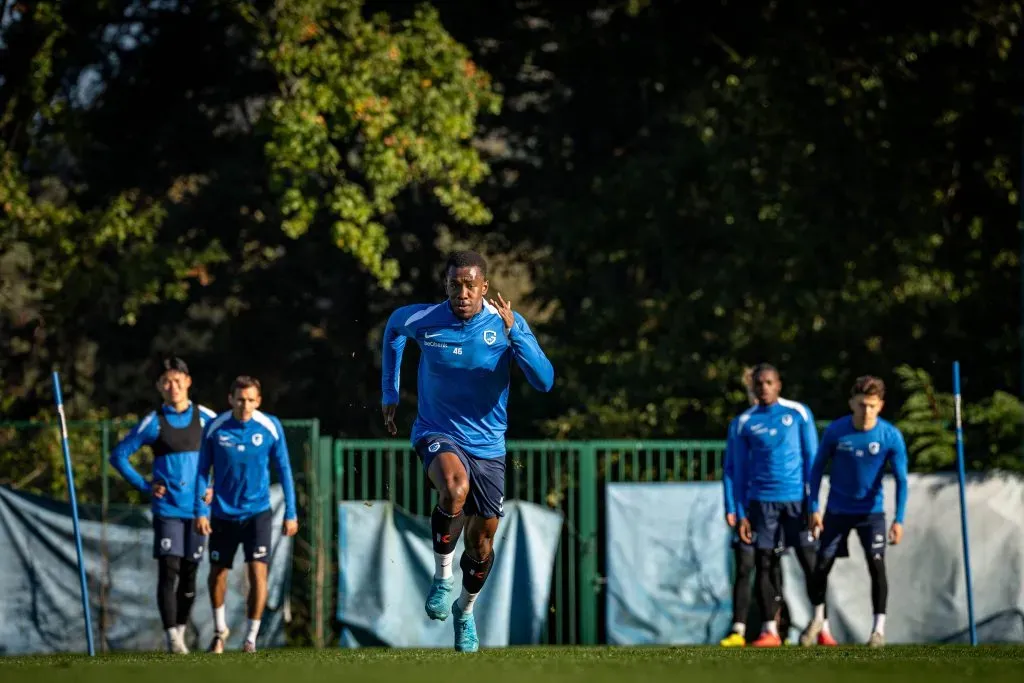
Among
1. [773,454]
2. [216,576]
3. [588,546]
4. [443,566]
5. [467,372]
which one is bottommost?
[216,576]

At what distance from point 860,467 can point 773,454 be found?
2.49 ft

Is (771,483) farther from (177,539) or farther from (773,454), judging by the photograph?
(177,539)

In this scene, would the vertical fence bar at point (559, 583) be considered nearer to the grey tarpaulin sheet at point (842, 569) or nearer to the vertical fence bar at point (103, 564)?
the grey tarpaulin sheet at point (842, 569)

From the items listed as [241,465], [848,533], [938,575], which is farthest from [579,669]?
[938,575]

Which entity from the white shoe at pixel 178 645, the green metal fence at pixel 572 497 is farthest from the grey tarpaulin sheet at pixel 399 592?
the white shoe at pixel 178 645

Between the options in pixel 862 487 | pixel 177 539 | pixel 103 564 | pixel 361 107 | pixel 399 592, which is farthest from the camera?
pixel 361 107

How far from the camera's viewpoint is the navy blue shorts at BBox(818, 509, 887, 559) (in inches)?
568

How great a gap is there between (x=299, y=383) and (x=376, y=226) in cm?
537

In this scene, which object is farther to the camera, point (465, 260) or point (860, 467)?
point (860, 467)

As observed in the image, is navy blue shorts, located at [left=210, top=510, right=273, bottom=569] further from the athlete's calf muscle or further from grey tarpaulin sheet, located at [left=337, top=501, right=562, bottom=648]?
the athlete's calf muscle

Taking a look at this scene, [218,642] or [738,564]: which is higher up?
[738,564]

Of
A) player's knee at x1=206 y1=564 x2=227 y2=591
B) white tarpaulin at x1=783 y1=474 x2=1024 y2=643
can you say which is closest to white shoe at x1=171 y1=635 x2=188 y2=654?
player's knee at x1=206 y1=564 x2=227 y2=591

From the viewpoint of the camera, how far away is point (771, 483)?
1481 centimetres

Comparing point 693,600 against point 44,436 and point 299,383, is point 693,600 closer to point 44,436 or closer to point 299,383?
point 44,436
